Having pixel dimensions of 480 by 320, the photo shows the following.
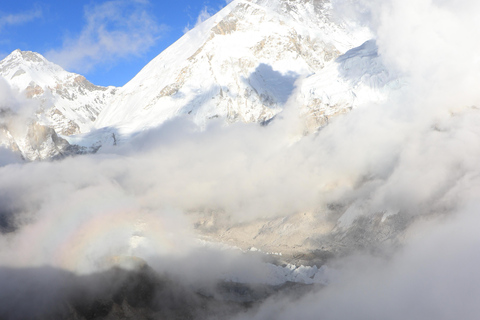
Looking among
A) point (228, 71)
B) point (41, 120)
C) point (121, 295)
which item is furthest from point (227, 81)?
point (121, 295)

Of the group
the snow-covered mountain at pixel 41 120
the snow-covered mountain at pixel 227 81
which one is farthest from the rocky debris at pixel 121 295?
the snow-covered mountain at pixel 41 120

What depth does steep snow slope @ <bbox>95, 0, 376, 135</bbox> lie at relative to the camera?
144500 mm

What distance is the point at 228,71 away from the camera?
149 m

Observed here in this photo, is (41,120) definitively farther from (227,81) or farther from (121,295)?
(121,295)

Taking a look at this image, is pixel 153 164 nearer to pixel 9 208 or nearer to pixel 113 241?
pixel 9 208

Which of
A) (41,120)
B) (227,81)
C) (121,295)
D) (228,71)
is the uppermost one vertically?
(41,120)

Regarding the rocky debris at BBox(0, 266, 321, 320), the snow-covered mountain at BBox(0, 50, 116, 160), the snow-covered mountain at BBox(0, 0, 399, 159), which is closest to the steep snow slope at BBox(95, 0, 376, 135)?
the snow-covered mountain at BBox(0, 0, 399, 159)

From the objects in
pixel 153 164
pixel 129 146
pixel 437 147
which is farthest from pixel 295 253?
pixel 129 146

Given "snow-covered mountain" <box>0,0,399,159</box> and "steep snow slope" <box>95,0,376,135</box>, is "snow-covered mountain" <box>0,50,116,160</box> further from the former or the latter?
"steep snow slope" <box>95,0,376,135</box>

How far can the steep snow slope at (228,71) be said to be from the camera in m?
144

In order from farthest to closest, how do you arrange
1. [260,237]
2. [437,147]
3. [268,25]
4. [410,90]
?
[268,25], [410,90], [260,237], [437,147]

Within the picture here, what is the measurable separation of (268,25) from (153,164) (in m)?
75.7

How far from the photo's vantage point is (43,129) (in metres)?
136

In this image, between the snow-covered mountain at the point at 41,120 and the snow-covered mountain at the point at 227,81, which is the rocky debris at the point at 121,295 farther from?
the snow-covered mountain at the point at 41,120
